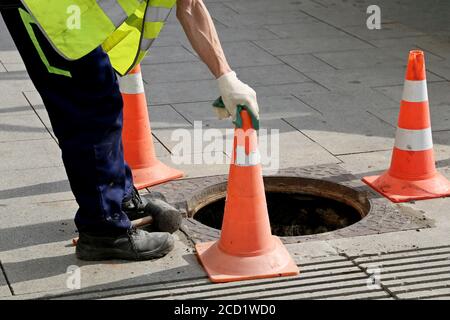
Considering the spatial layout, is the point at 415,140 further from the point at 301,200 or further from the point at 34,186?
the point at 34,186

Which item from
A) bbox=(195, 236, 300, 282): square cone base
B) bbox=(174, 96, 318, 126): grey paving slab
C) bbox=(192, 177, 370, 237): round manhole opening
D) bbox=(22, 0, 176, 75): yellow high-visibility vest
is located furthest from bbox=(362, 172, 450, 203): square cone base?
bbox=(22, 0, 176, 75): yellow high-visibility vest

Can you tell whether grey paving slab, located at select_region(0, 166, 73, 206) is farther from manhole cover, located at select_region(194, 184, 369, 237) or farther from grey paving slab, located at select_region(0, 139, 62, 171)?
manhole cover, located at select_region(194, 184, 369, 237)

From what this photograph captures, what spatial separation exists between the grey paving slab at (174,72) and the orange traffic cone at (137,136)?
6.30 feet

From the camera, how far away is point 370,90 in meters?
7.50

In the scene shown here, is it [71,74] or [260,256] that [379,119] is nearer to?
[260,256]

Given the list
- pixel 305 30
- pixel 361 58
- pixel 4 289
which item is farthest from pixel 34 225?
pixel 305 30

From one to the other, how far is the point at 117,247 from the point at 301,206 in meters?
1.40

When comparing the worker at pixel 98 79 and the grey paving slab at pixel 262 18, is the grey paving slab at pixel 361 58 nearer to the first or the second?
the grey paving slab at pixel 262 18

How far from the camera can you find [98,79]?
14.7 feet

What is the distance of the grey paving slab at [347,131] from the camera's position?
20.8ft

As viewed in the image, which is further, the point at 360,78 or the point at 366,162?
the point at 360,78

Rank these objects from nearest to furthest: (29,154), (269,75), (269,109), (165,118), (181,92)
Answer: (29,154) → (165,118) → (269,109) → (181,92) → (269,75)

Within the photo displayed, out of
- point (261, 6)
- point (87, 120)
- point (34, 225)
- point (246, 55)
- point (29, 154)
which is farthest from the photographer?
point (261, 6)

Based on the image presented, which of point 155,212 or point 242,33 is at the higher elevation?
point 242,33
